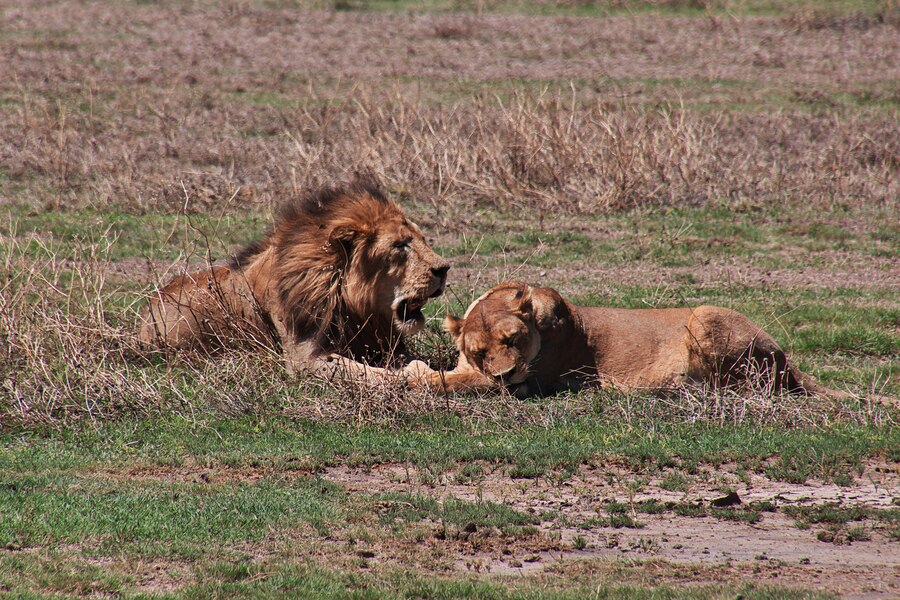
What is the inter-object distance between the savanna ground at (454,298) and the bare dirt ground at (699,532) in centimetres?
3

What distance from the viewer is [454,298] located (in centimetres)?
1077

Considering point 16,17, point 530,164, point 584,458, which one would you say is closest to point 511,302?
point 584,458

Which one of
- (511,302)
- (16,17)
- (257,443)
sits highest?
(16,17)

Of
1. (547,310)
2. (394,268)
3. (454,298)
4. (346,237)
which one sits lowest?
(454,298)

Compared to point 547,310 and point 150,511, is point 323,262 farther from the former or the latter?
point 150,511

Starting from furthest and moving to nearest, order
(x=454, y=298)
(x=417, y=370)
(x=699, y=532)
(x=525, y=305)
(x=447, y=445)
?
(x=454, y=298), (x=417, y=370), (x=525, y=305), (x=447, y=445), (x=699, y=532)

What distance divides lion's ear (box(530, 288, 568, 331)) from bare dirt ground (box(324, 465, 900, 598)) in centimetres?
148

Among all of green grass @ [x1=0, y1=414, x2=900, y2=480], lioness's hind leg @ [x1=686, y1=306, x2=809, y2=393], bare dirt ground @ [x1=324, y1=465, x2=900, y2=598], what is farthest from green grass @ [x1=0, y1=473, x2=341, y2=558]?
lioness's hind leg @ [x1=686, y1=306, x2=809, y2=393]

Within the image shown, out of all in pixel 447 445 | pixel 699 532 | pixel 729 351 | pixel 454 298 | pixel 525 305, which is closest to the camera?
pixel 699 532

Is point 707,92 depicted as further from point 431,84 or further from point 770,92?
point 431,84

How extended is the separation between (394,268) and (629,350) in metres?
1.83

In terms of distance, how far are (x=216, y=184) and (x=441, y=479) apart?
8870mm

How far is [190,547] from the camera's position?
18.2 feet

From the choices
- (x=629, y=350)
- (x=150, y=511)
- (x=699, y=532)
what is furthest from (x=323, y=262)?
(x=699, y=532)
